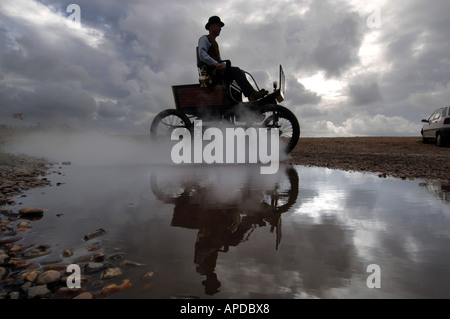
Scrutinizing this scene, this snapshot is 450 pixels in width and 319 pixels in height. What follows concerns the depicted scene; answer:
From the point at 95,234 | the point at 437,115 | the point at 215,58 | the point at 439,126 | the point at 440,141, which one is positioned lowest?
the point at 95,234

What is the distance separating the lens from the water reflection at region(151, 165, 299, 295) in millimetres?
1888

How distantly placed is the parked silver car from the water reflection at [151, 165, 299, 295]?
37.4ft

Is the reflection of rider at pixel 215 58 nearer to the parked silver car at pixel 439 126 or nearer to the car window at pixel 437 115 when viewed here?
the parked silver car at pixel 439 126

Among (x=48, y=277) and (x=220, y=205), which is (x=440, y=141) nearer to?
(x=220, y=205)

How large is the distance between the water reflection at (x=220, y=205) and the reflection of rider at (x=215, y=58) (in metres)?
2.65

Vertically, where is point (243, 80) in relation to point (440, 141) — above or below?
above

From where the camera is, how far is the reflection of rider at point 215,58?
6750 mm

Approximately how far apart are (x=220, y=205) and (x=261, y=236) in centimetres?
95

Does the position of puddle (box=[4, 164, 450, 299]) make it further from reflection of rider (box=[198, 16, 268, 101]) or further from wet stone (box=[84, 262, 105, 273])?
reflection of rider (box=[198, 16, 268, 101])

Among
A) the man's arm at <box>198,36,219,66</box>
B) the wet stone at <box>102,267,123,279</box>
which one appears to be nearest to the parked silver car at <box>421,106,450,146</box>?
the man's arm at <box>198,36,219,66</box>

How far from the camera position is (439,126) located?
12656mm

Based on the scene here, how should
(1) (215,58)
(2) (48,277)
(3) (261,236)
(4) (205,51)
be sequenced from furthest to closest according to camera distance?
1. (1) (215,58)
2. (4) (205,51)
3. (3) (261,236)
4. (2) (48,277)

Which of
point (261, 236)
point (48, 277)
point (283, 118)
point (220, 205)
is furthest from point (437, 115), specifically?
point (48, 277)

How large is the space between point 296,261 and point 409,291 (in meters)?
0.57
